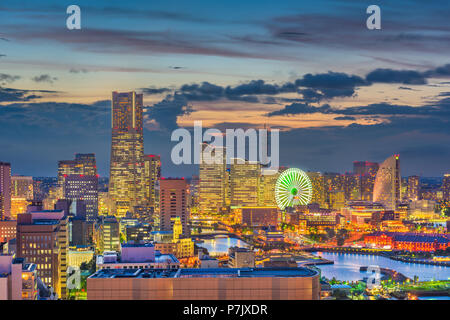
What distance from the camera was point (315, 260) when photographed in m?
18.0

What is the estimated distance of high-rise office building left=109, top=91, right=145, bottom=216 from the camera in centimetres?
3161

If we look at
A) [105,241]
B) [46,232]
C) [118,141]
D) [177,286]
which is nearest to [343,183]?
[118,141]

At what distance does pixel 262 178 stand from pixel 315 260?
53.8 ft

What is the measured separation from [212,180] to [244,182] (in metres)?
2.04

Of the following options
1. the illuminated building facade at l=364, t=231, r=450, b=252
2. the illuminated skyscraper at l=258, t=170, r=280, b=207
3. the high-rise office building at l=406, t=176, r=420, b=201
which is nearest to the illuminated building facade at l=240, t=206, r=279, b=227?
the illuminated skyscraper at l=258, t=170, r=280, b=207

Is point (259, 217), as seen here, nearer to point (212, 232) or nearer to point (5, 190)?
point (212, 232)

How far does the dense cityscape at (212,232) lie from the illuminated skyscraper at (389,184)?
2.7 inches

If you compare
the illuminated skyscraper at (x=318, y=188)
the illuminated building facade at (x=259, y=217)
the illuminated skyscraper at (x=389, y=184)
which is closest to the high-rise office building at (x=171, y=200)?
the illuminated building facade at (x=259, y=217)

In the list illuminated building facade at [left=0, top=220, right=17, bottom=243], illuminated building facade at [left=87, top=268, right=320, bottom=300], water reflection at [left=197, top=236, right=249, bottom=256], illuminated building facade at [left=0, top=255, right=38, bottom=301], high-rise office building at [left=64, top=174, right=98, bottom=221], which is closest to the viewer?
illuminated building facade at [left=87, top=268, right=320, bottom=300]

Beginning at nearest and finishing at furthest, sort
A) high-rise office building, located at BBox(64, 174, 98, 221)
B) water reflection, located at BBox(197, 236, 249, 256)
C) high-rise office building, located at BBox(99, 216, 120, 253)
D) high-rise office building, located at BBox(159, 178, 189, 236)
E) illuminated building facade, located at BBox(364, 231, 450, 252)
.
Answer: high-rise office building, located at BBox(99, 216, 120, 253), water reflection, located at BBox(197, 236, 249, 256), high-rise office building, located at BBox(159, 178, 189, 236), illuminated building facade, located at BBox(364, 231, 450, 252), high-rise office building, located at BBox(64, 174, 98, 221)

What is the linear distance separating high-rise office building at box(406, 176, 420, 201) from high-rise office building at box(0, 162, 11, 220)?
22771 millimetres

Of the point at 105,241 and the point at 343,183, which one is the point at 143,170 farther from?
the point at 105,241

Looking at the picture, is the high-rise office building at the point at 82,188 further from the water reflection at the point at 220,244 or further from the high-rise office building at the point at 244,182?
the high-rise office building at the point at 244,182

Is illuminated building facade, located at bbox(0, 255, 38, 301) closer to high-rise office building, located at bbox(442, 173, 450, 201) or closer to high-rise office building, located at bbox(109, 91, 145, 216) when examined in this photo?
high-rise office building, located at bbox(109, 91, 145, 216)
